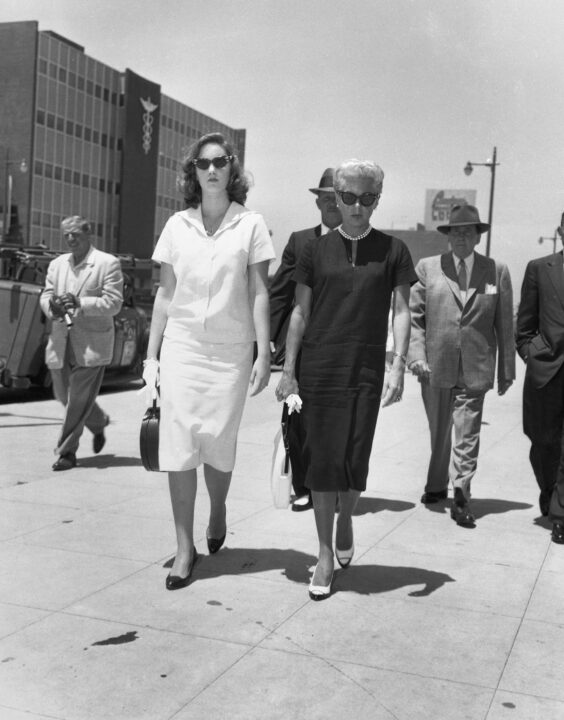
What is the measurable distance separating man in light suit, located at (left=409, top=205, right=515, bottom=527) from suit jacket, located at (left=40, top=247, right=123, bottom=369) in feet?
7.95

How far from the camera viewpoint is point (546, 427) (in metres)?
6.27

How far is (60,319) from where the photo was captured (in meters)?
7.66

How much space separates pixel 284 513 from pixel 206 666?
271 centimetres

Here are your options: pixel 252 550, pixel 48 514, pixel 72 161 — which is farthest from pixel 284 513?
pixel 72 161

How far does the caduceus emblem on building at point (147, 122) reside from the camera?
85.6 metres

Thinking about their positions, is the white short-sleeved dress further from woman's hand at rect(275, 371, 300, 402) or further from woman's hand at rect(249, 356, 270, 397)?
woman's hand at rect(275, 371, 300, 402)

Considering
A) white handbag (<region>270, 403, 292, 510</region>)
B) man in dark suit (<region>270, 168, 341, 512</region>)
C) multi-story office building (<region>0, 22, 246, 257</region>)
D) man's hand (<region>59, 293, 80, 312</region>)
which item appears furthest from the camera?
multi-story office building (<region>0, 22, 246, 257</region>)

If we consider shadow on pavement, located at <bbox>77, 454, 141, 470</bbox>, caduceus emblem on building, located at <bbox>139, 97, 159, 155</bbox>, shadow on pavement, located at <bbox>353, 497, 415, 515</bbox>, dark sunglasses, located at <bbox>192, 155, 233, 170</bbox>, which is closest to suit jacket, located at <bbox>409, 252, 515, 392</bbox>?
shadow on pavement, located at <bbox>353, 497, 415, 515</bbox>

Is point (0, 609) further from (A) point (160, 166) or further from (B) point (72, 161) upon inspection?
(A) point (160, 166)

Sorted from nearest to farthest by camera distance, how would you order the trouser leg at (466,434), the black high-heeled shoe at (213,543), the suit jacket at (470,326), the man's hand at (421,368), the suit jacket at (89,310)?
1. the black high-heeled shoe at (213,543)
2. the trouser leg at (466,434)
3. the suit jacket at (470,326)
4. the man's hand at (421,368)
5. the suit jacket at (89,310)

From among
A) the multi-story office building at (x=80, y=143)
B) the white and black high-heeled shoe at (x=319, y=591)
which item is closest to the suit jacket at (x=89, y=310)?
the white and black high-heeled shoe at (x=319, y=591)

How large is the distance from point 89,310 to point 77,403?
2.28ft

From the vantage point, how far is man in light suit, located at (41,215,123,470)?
302 inches

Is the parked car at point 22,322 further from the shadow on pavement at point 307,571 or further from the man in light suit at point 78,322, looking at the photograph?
the shadow on pavement at point 307,571
